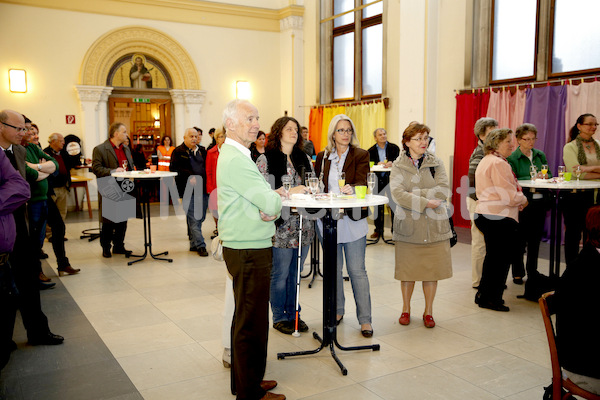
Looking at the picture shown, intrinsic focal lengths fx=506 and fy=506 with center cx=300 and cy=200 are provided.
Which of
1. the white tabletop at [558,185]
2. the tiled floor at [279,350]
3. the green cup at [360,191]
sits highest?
the green cup at [360,191]

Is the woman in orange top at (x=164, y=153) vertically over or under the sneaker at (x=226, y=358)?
over

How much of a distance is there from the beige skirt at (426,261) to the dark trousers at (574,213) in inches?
70.7

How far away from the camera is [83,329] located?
13.1 feet

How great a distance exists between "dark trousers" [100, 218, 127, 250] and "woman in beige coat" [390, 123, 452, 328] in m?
3.99

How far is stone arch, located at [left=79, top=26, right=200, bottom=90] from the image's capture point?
410 inches

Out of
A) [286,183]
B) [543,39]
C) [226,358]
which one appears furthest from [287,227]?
[543,39]

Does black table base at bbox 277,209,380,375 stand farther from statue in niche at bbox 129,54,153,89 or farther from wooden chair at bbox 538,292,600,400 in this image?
statue in niche at bbox 129,54,153,89

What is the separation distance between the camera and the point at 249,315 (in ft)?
8.55

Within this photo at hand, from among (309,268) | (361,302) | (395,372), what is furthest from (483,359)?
(309,268)

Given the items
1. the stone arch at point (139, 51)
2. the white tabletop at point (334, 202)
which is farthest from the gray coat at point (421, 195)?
the stone arch at point (139, 51)

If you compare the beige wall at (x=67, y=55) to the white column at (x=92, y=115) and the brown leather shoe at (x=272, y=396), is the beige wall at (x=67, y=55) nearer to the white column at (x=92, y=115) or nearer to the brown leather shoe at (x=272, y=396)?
the white column at (x=92, y=115)

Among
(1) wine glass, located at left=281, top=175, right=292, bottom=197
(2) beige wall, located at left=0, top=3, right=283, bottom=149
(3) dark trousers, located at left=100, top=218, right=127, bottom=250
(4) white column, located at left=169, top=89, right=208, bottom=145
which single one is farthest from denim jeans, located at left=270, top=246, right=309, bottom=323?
(4) white column, located at left=169, top=89, right=208, bottom=145

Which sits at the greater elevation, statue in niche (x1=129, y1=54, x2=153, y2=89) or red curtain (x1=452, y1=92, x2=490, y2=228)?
statue in niche (x1=129, y1=54, x2=153, y2=89)

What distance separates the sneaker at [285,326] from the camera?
3.85 metres
